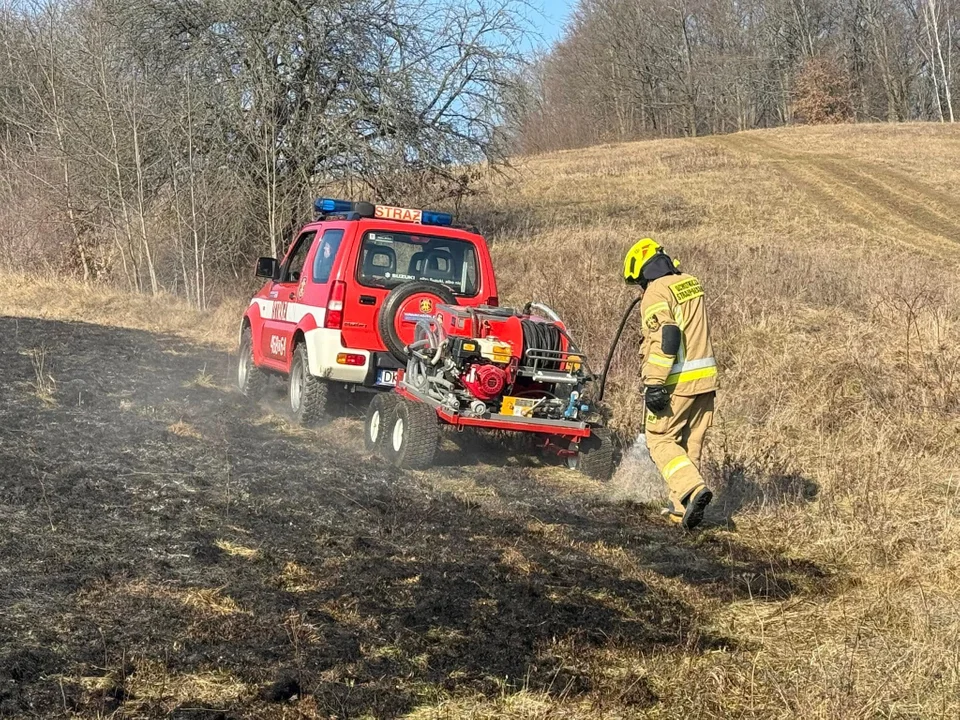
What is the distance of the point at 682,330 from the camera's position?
21.3 ft

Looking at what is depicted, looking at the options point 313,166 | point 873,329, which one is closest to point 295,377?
point 873,329

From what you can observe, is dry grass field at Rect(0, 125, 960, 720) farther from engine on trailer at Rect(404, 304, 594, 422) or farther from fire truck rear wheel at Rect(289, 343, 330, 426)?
engine on trailer at Rect(404, 304, 594, 422)

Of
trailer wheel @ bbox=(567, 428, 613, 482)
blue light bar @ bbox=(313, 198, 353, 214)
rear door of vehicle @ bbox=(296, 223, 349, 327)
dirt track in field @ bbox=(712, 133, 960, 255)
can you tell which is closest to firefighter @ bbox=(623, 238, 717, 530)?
trailer wheel @ bbox=(567, 428, 613, 482)

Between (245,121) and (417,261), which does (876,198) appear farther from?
(417,261)

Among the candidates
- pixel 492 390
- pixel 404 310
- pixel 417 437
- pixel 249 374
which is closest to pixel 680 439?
pixel 492 390

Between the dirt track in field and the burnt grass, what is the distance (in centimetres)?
1873

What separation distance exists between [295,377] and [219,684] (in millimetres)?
5872

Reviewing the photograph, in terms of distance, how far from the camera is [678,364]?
6.50 meters

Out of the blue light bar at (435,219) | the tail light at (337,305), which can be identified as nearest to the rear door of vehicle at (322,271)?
the tail light at (337,305)

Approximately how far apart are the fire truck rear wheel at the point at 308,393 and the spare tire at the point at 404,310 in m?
0.85

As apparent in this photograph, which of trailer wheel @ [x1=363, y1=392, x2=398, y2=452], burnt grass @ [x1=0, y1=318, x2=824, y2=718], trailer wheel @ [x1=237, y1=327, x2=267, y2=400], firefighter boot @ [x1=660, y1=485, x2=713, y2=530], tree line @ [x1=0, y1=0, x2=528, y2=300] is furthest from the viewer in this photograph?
tree line @ [x1=0, y1=0, x2=528, y2=300]

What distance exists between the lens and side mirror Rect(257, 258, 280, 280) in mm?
10018

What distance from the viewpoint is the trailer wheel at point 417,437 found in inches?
292

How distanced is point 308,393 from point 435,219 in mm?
1938
